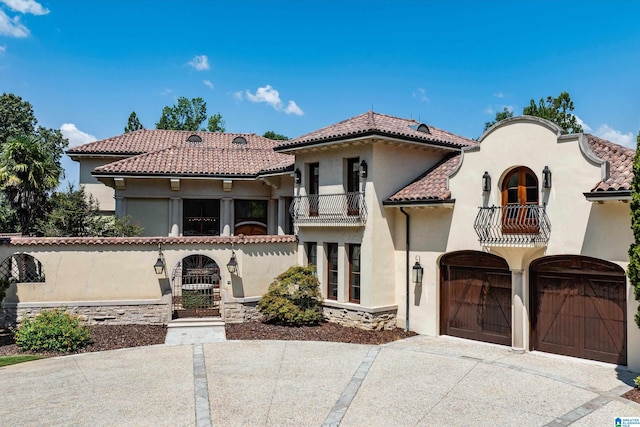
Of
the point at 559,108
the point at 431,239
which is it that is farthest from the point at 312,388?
the point at 559,108

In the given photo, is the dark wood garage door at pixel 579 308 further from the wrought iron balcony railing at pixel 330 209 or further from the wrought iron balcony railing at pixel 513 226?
the wrought iron balcony railing at pixel 330 209

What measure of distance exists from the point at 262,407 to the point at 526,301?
327 inches

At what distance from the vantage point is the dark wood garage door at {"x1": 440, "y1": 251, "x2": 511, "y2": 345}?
14.3m

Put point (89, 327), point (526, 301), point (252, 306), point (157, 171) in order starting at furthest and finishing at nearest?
point (157, 171) < point (252, 306) < point (89, 327) < point (526, 301)

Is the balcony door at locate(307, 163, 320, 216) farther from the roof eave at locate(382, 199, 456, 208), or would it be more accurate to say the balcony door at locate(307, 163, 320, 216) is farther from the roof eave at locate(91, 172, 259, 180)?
the roof eave at locate(91, 172, 259, 180)

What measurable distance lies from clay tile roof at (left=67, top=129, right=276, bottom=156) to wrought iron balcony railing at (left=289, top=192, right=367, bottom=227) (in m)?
9.59

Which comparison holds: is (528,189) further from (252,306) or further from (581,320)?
(252,306)

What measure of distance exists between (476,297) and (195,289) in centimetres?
983

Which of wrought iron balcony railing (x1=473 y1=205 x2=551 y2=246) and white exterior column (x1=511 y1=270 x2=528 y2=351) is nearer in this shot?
wrought iron balcony railing (x1=473 y1=205 x2=551 y2=246)

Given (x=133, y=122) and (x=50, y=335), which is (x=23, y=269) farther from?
(x=133, y=122)

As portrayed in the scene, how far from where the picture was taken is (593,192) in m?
11.6

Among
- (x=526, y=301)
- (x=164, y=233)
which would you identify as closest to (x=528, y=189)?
(x=526, y=301)

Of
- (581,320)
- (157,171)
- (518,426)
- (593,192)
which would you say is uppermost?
(157,171)

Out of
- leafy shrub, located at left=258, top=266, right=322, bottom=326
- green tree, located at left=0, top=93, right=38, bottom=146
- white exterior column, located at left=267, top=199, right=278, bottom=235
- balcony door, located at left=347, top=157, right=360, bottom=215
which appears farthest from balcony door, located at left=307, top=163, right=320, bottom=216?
green tree, located at left=0, top=93, right=38, bottom=146
